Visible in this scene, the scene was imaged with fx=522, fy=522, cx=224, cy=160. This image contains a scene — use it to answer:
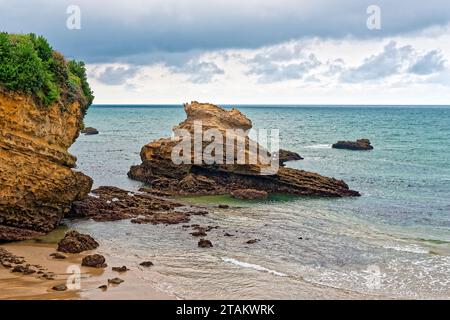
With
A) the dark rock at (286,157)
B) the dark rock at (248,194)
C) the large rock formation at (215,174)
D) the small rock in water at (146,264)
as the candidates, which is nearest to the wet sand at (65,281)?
the small rock in water at (146,264)

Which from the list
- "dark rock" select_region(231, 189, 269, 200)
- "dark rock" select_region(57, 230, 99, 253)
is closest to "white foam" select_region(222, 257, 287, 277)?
"dark rock" select_region(57, 230, 99, 253)

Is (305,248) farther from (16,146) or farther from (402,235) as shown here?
(16,146)

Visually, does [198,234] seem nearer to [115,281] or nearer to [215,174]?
[115,281]

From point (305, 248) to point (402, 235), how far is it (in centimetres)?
719

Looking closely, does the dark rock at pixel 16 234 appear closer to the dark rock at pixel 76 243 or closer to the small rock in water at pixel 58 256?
the dark rock at pixel 76 243

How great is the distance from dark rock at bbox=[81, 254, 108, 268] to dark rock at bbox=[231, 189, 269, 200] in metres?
20.1

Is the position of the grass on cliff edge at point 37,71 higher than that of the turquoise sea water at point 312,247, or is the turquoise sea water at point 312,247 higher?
the grass on cliff edge at point 37,71

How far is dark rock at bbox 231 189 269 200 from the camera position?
42.1 m

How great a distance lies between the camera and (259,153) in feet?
158

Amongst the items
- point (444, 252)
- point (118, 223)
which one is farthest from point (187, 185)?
point (444, 252)

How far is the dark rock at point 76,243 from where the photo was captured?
25.1 meters

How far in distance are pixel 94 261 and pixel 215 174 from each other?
25.0 meters

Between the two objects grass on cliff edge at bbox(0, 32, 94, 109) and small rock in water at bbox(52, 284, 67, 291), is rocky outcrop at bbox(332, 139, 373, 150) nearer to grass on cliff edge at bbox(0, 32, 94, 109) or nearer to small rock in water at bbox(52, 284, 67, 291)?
grass on cliff edge at bbox(0, 32, 94, 109)

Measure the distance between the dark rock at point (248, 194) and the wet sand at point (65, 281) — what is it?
19154mm
